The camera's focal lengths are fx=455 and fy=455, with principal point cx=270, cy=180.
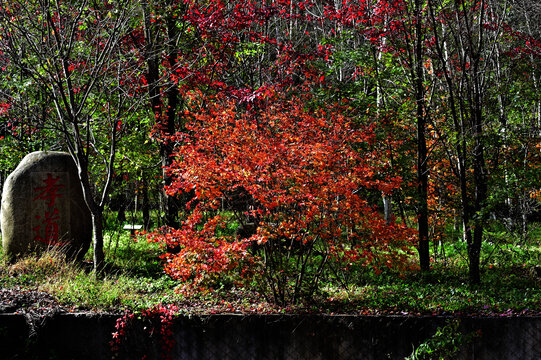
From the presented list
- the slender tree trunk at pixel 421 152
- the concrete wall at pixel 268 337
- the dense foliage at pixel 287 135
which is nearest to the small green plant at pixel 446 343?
the concrete wall at pixel 268 337

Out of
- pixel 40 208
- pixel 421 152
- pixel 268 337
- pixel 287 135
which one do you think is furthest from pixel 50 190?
pixel 421 152

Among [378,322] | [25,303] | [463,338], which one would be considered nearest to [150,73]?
[25,303]

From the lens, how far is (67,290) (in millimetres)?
6590

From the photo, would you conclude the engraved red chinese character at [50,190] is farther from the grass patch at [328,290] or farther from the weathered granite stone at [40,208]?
the grass patch at [328,290]

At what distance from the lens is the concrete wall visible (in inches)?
211

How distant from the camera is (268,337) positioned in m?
5.57

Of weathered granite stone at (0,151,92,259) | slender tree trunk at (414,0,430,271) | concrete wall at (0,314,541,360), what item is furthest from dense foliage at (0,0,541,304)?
concrete wall at (0,314,541,360)

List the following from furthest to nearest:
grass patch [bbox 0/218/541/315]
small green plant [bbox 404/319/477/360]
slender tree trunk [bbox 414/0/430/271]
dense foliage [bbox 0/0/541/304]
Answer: slender tree trunk [bbox 414/0/430/271]
grass patch [bbox 0/218/541/315]
dense foliage [bbox 0/0/541/304]
small green plant [bbox 404/319/477/360]

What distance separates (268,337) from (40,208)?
215 inches

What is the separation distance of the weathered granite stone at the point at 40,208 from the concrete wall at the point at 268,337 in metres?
2.99

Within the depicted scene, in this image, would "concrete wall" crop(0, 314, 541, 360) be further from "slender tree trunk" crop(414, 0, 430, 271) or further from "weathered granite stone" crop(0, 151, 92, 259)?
"slender tree trunk" crop(414, 0, 430, 271)

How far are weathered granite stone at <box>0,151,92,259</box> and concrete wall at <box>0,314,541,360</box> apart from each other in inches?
118

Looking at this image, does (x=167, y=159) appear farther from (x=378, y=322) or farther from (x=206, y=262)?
(x=378, y=322)

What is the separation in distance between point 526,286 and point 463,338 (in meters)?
3.97
